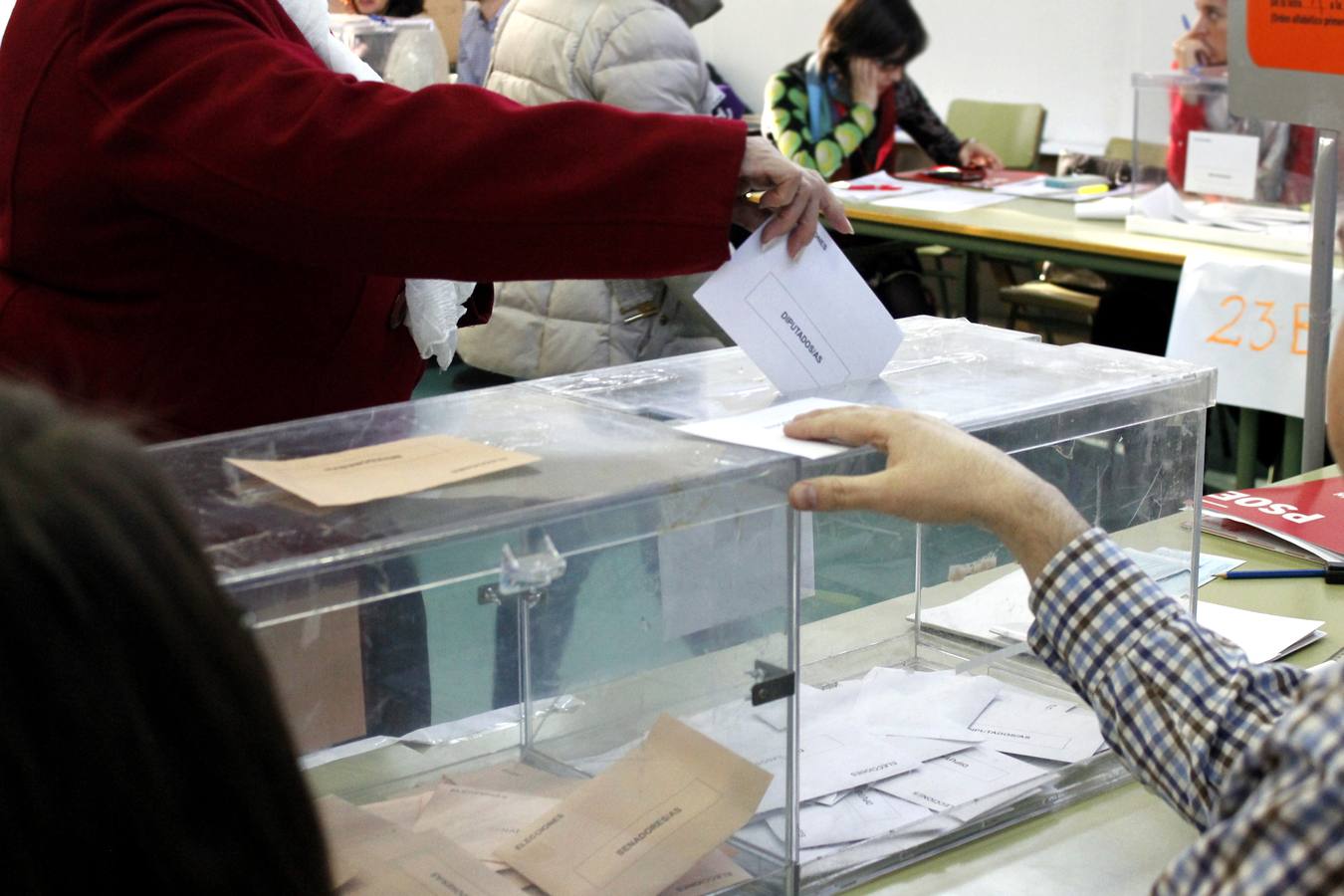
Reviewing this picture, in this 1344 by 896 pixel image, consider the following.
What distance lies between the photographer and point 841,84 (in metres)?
4.45

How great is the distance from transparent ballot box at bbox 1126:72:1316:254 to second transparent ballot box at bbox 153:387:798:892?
244cm

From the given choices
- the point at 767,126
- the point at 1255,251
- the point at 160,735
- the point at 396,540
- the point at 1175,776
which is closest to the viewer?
the point at 160,735

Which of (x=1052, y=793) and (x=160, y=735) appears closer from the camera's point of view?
(x=160, y=735)

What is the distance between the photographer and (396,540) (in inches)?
32.1

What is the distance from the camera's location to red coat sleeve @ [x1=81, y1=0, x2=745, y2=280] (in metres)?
1.02

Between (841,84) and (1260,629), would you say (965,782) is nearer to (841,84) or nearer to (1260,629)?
(1260,629)

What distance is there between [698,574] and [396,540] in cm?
24

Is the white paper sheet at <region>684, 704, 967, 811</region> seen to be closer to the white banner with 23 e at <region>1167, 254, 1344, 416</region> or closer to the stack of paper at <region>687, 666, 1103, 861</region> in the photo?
the stack of paper at <region>687, 666, 1103, 861</region>

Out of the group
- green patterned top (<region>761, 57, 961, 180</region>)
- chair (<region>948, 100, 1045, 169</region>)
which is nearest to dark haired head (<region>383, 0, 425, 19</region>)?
green patterned top (<region>761, 57, 961, 180</region>)

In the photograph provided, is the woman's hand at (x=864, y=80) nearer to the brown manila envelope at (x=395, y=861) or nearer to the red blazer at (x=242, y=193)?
the red blazer at (x=242, y=193)

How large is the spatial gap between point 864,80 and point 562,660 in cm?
372

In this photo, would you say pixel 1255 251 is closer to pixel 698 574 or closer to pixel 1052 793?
pixel 1052 793

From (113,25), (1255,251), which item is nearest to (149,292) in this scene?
(113,25)

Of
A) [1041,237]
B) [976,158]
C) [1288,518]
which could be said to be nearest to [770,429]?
[1288,518]
